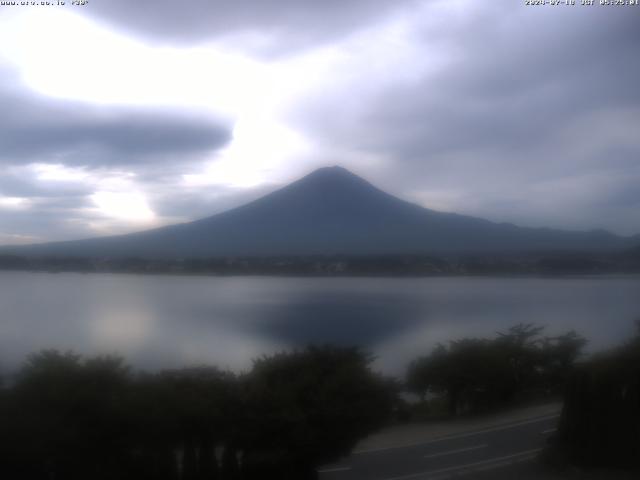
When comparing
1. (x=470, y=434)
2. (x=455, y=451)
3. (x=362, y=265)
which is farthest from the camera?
(x=362, y=265)

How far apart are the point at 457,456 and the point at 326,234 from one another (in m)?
13.4

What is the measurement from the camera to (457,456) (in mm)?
Answer: 7883

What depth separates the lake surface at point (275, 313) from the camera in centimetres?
877

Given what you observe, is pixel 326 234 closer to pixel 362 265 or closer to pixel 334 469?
pixel 362 265

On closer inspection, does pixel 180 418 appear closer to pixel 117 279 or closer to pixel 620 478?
pixel 620 478

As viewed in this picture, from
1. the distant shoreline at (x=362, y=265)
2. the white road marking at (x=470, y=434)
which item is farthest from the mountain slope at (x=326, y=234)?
the white road marking at (x=470, y=434)

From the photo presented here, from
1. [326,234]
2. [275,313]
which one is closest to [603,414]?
[275,313]

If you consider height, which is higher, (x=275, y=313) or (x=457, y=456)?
(x=275, y=313)

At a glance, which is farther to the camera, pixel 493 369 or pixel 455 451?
pixel 493 369

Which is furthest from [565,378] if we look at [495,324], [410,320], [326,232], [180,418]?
[326,232]

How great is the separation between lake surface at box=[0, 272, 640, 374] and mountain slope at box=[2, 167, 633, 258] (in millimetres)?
837

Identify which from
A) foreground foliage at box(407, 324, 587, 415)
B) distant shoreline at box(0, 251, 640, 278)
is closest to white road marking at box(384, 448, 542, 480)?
foreground foliage at box(407, 324, 587, 415)

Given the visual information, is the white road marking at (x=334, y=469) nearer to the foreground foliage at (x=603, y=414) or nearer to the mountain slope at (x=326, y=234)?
the foreground foliage at (x=603, y=414)

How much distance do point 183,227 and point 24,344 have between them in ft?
30.7
